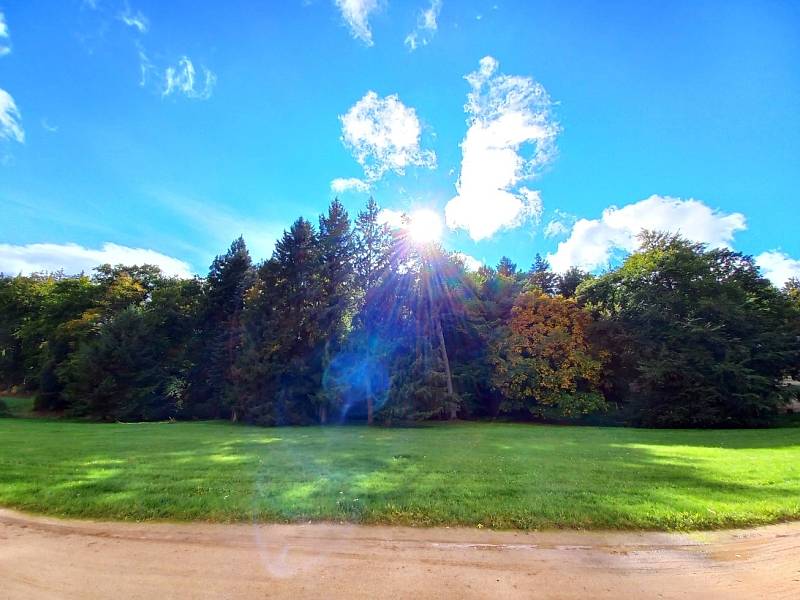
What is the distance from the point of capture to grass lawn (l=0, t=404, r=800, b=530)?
585cm

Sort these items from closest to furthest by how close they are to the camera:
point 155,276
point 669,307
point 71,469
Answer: point 71,469, point 669,307, point 155,276

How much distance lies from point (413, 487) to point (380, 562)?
258 centimetres

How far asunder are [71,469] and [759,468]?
1463cm

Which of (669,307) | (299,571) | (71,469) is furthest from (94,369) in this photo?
(669,307)

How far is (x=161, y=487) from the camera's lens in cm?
697

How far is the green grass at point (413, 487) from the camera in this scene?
5.85 m

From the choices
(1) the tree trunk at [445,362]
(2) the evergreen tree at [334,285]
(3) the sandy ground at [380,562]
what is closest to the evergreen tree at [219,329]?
(2) the evergreen tree at [334,285]

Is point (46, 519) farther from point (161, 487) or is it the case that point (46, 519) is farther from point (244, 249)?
point (244, 249)

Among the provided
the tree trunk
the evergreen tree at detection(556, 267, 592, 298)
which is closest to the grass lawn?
the tree trunk

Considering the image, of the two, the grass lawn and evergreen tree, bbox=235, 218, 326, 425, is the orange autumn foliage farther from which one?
Result: the grass lawn

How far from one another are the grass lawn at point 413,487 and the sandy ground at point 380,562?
1.22ft

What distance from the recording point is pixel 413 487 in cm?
705

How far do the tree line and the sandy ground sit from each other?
19.3 metres

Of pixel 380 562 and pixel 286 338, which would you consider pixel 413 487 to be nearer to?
pixel 380 562
